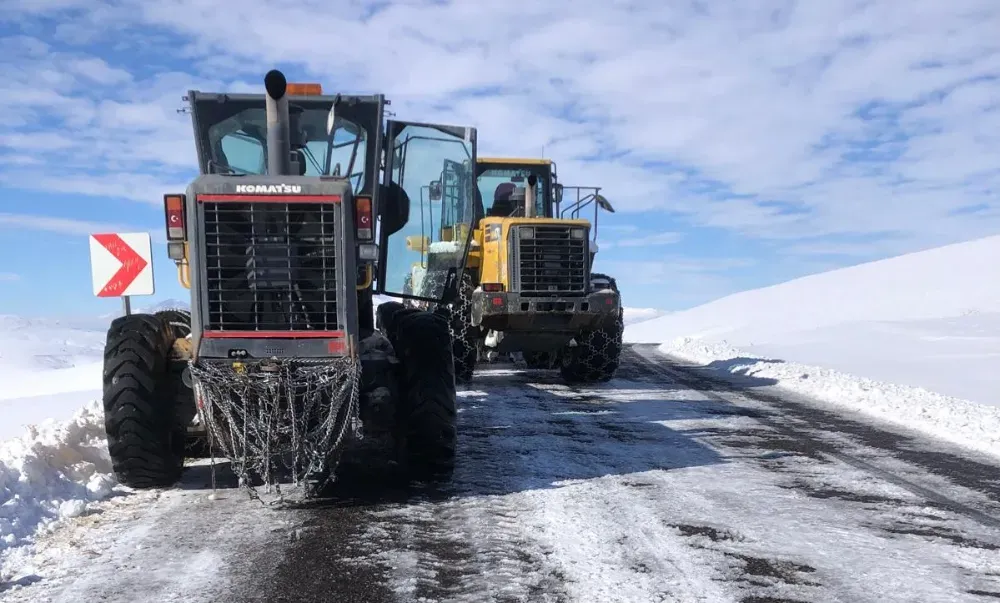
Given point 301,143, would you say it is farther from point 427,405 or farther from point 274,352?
point 427,405

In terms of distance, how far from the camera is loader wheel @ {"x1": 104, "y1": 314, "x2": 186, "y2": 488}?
5.43 m

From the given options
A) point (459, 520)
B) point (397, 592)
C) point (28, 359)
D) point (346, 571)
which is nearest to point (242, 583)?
point (346, 571)

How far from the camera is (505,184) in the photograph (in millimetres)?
13062

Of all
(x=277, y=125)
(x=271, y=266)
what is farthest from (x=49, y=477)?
→ (x=277, y=125)

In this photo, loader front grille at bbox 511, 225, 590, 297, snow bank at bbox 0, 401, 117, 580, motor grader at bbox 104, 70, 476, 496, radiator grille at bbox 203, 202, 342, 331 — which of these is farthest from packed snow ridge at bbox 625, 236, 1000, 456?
snow bank at bbox 0, 401, 117, 580

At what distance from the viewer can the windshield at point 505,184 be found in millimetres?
12953

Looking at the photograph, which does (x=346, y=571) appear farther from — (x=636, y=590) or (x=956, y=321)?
(x=956, y=321)

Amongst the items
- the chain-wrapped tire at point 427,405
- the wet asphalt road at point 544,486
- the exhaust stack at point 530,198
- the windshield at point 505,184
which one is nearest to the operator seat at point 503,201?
the windshield at point 505,184

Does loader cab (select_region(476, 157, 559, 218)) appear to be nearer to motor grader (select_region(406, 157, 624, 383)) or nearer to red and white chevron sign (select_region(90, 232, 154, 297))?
motor grader (select_region(406, 157, 624, 383))

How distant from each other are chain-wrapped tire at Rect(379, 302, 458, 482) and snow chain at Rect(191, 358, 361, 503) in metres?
0.64

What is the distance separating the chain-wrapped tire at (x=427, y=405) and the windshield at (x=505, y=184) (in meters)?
6.96

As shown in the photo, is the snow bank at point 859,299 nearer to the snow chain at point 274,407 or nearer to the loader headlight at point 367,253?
the loader headlight at point 367,253

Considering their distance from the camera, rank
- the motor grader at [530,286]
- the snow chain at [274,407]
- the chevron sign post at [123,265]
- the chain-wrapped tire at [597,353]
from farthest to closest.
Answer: the chain-wrapped tire at [597,353], the motor grader at [530,286], the chevron sign post at [123,265], the snow chain at [274,407]

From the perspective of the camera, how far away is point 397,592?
3730 mm
